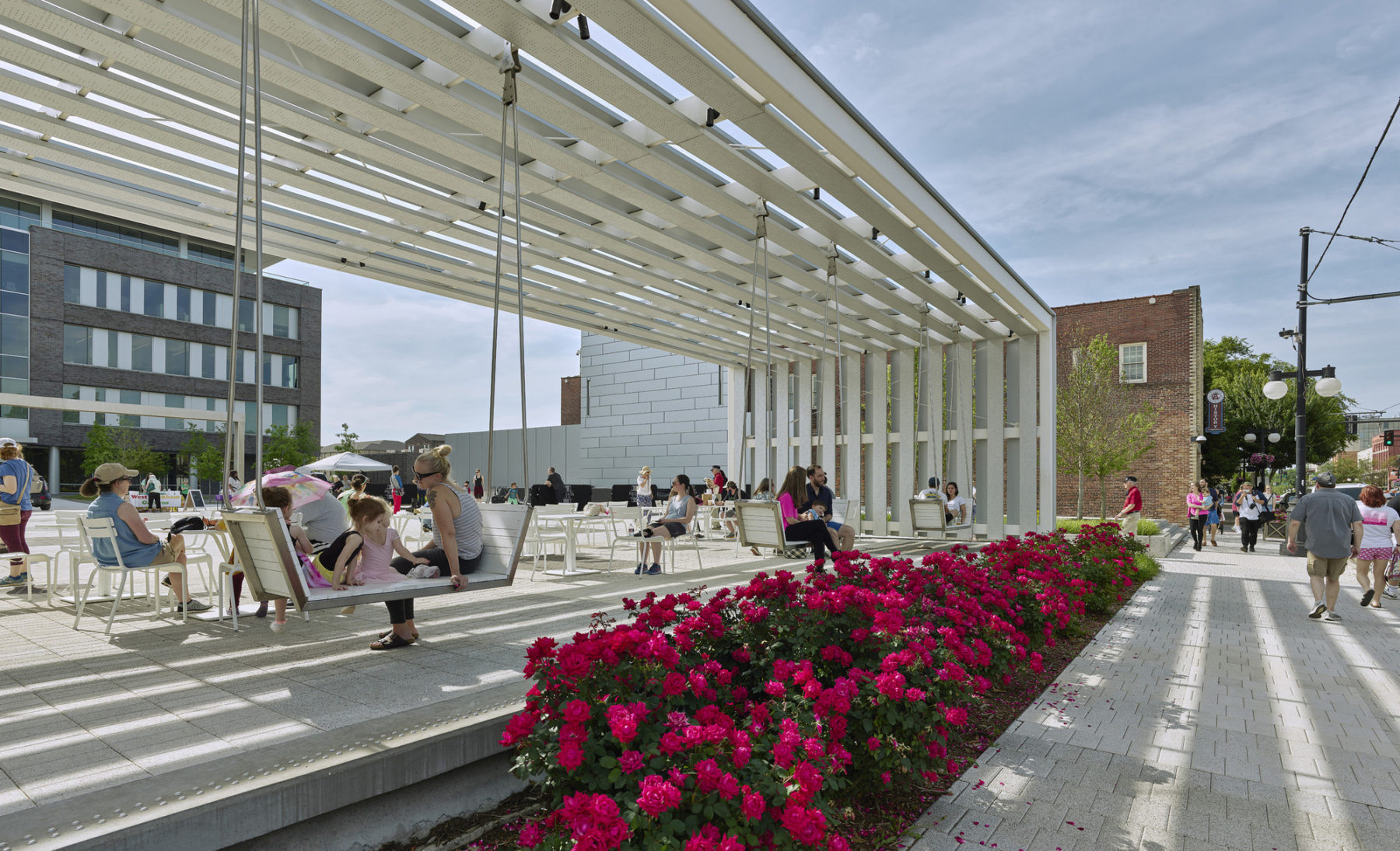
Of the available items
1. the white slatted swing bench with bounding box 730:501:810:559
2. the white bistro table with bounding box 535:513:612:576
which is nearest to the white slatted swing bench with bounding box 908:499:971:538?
the white slatted swing bench with bounding box 730:501:810:559

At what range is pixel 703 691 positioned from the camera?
8.86 ft

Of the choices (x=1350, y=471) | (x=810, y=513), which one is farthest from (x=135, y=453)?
(x=1350, y=471)

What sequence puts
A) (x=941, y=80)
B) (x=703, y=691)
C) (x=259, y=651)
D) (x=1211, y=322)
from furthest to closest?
1. (x=1211, y=322)
2. (x=941, y=80)
3. (x=259, y=651)
4. (x=703, y=691)

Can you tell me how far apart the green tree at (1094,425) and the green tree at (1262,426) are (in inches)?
588

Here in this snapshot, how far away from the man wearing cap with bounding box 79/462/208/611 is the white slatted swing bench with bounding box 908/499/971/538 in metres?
9.89

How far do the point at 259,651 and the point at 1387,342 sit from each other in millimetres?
23462

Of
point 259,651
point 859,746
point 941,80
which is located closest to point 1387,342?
point 941,80

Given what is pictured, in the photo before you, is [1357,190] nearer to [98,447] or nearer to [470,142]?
[470,142]

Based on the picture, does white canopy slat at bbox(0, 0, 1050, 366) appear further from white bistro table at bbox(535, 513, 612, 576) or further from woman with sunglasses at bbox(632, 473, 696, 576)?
white bistro table at bbox(535, 513, 612, 576)

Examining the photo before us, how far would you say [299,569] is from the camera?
172 inches

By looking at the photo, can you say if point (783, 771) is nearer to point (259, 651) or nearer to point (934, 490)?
point (259, 651)

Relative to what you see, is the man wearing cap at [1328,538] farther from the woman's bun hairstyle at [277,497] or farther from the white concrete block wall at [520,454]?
the white concrete block wall at [520,454]

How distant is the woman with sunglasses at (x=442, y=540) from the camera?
5.16 metres

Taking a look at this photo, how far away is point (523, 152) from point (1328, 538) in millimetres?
8549
